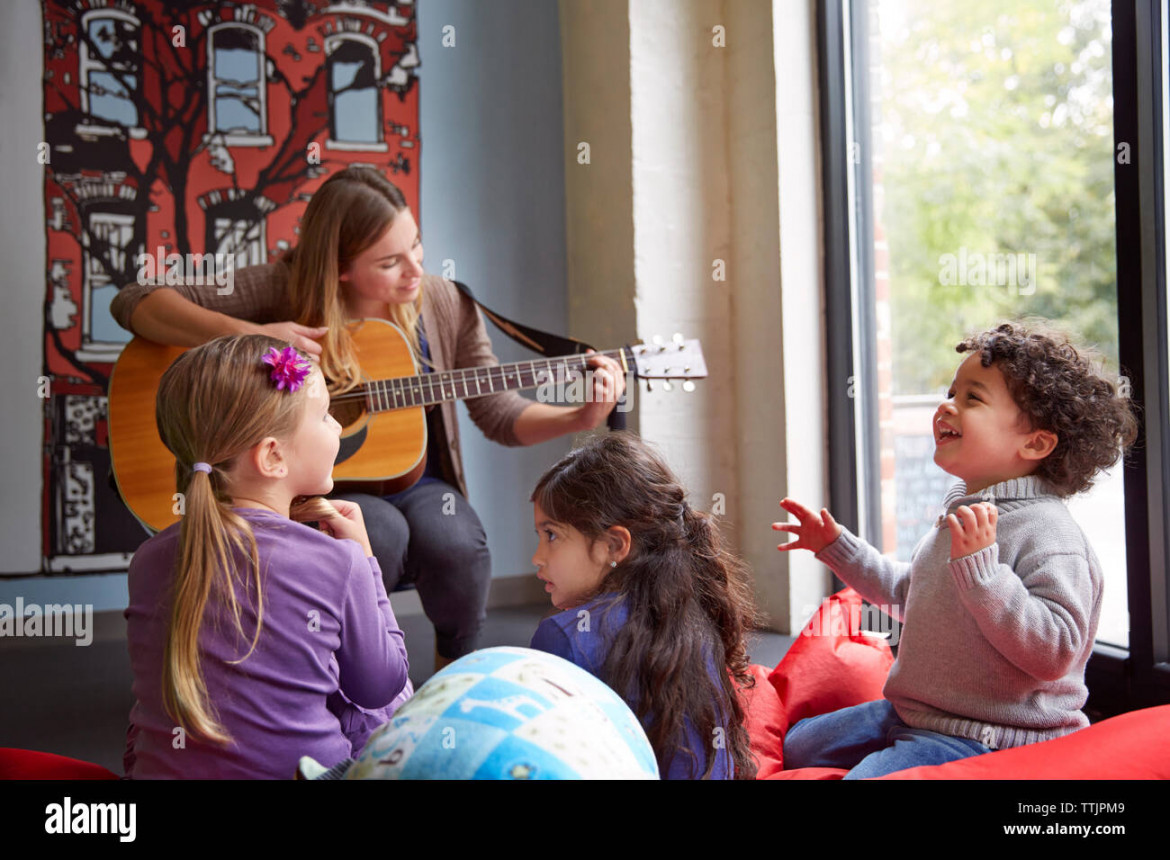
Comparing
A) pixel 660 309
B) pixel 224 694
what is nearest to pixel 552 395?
pixel 660 309

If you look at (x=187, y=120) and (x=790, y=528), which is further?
(x=187, y=120)

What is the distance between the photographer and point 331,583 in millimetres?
1255

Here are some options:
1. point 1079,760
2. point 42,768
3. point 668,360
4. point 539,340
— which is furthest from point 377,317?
point 1079,760

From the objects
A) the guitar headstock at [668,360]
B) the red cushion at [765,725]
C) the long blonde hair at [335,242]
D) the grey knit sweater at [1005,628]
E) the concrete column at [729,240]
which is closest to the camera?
the grey knit sweater at [1005,628]

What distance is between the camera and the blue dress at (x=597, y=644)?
126 centimetres

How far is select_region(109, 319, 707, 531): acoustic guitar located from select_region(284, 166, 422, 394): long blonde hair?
0.08 metres

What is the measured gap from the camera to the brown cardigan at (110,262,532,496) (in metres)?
2.31

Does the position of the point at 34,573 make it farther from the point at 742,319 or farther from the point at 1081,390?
the point at 1081,390

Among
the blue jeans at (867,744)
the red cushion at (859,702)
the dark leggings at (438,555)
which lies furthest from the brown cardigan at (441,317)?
the blue jeans at (867,744)

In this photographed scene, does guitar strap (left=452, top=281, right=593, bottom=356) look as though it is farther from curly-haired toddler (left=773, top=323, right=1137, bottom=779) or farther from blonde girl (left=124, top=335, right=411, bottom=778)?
blonde girl (left=124, top=335, right=411, bottom=778)

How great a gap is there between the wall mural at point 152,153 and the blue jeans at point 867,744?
7.74 ft

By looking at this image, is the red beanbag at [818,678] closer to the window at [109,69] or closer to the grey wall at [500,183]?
the grey wall at [500,183]

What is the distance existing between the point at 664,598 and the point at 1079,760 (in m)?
0.56
